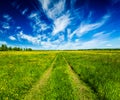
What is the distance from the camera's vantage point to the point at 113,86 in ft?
38.3

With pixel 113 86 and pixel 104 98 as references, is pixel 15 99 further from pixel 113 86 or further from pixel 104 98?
pixel 113 86

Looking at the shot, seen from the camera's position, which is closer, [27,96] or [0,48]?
[27,96]

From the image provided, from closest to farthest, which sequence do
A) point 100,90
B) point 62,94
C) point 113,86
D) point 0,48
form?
point 62,94 → point 100,90 → point 113,86 → point 0,48

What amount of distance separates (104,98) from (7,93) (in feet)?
24.7

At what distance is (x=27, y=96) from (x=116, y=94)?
6.71 meters

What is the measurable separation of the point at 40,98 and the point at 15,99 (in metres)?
1.83

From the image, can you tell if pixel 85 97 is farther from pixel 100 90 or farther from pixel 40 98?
pixel 40 98

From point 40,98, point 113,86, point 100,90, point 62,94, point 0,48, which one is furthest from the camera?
point 0,48

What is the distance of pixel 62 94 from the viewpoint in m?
10.2

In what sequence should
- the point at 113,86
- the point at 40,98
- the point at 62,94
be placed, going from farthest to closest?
the point at 113,86 < the point at 62,94 < the point at 40,98

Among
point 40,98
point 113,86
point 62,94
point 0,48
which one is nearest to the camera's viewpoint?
point 40,98

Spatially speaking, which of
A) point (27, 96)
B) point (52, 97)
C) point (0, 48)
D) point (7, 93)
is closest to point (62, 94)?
point (52, 97)

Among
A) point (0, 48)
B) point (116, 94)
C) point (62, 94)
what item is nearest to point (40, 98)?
point (62, 94)

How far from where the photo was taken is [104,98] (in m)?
9.38
